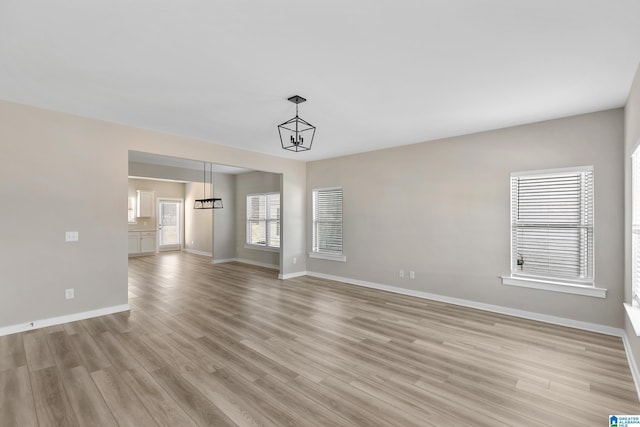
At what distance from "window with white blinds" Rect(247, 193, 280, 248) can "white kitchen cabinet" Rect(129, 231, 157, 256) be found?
4.06 m

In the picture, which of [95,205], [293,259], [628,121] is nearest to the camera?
[628,121]

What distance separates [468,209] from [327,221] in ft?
9.88

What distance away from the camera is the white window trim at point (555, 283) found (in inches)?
143

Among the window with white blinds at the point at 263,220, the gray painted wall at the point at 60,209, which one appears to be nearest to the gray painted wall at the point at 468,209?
the window with white blinds at the point at 263,220

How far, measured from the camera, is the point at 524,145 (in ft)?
13.6

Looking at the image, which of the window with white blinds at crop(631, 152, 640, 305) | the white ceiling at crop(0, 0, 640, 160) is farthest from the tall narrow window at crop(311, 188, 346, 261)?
the window with white blinds at crop(631, 152, 640, 305)

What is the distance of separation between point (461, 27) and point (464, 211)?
321 cm

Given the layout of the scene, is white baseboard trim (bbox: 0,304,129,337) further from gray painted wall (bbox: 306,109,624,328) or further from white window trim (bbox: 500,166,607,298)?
white window trim (bbox: 500,166,607,298)

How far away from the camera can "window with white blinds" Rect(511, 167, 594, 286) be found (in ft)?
12.3

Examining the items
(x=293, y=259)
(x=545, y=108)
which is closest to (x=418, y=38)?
(x=545, y=108)

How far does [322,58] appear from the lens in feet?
8.14

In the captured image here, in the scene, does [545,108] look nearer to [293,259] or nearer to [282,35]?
[282,35]

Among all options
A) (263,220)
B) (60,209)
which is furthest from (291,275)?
(60,209)

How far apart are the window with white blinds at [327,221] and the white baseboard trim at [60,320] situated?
3.90 metres
